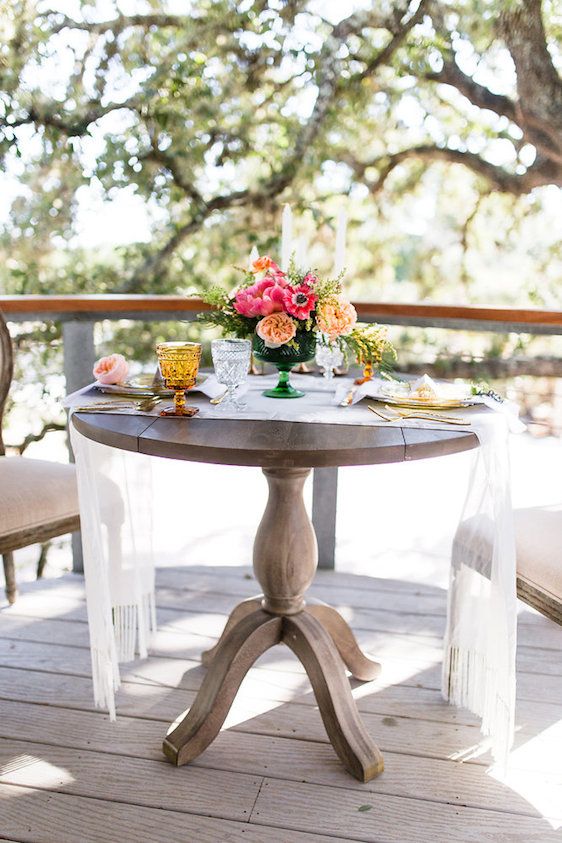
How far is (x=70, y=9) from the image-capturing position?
4.74 m

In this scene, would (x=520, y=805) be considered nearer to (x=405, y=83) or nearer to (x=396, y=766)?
(x=396, y=766)

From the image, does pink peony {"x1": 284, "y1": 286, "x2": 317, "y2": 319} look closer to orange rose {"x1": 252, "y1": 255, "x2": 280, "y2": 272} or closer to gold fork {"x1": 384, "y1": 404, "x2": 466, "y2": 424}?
orange rose {"x1": 252, "y1": 255, "x2": 280, "y2": 272}


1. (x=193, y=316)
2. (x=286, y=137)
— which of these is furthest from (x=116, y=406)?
(x=286, y=137)

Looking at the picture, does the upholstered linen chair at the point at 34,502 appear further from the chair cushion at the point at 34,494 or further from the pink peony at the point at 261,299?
the pink peony at the point at 261,299

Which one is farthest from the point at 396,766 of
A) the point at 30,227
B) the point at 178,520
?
the point at 30,227

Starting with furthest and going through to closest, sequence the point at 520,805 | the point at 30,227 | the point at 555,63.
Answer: the point at 30,227 → the point at 555,63 → the point at 520,805

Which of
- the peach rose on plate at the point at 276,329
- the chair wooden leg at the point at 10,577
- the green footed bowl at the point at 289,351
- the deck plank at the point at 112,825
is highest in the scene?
the peach rose on plate at the point at 276,329

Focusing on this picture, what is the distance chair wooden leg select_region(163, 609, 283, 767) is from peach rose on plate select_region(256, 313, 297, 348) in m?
0.64

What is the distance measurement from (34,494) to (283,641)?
26.1 inches

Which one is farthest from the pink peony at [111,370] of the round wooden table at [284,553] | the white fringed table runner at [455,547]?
the round wooden table at [284,553]

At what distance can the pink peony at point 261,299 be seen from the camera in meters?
1.47

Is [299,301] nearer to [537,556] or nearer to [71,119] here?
[537,556]

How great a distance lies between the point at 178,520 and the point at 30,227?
114 inches

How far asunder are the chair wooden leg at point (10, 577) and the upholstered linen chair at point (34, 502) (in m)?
0.37
